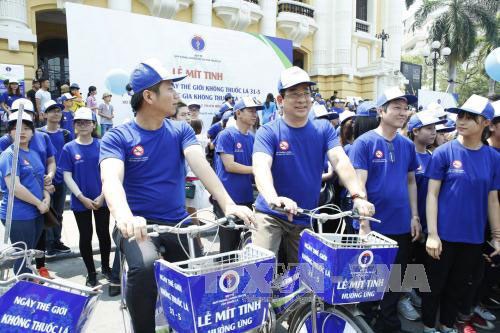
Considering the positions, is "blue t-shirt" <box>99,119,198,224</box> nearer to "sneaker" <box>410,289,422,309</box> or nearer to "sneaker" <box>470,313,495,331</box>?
"sneaker" <box>410,289,422,309</box>

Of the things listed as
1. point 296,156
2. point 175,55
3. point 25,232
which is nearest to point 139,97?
point 296,156

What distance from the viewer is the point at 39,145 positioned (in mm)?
4645

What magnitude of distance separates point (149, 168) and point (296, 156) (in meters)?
1.06

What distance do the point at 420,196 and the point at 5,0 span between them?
13.0 meters

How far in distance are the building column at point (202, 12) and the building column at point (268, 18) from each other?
319 centimetres

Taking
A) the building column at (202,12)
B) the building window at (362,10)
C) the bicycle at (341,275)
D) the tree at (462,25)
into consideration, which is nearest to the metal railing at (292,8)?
the building window at (362,10)

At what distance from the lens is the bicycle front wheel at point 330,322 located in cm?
238

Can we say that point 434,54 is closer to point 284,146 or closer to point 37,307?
point 284,146

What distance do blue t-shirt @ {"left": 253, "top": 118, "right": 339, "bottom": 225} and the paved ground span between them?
1291 millimetres

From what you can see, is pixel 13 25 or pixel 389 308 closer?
pixel 389 308

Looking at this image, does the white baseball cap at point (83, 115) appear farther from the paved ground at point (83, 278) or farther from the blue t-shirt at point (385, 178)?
the blue t-shirt at point (385, 178)

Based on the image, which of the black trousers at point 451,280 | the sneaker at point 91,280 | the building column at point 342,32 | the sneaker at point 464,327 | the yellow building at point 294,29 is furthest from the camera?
the building column at point 342,32

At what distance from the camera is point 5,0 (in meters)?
12.3

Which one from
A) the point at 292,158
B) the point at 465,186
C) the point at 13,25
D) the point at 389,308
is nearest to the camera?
the point at 292,158
